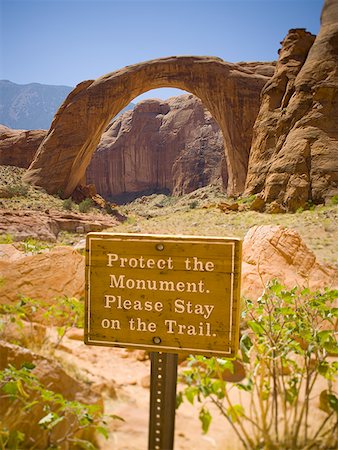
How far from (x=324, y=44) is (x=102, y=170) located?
23.6 m

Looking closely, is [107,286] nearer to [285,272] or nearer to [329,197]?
[285,272]

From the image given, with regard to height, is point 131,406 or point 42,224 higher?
point 42,224

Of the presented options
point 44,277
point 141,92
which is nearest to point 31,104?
point 141,92

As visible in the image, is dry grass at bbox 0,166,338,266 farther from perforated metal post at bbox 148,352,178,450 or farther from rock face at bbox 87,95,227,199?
rock face at bbox 87,95,227,199

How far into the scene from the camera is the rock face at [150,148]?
101 feet

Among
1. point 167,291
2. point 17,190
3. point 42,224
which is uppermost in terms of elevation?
point 17,190

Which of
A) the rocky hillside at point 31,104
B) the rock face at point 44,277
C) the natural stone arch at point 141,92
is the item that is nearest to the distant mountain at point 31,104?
the rocky hillside at point 31,104

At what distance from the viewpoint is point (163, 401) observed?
1.17m

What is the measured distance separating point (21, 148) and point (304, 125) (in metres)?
15.5

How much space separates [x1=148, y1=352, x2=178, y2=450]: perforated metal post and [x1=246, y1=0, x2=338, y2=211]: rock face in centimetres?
913

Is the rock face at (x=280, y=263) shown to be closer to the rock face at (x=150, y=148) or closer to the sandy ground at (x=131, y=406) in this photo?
the sandy ground at (x=131, y=406)

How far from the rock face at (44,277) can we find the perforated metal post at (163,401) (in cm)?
217

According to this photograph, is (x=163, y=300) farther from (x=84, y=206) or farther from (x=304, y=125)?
(x=84, y=206)

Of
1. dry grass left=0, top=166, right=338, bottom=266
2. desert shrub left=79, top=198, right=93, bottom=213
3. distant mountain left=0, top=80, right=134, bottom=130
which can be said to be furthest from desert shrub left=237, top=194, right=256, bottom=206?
distant mountain left=0, top=80, right=134, bottom=130
